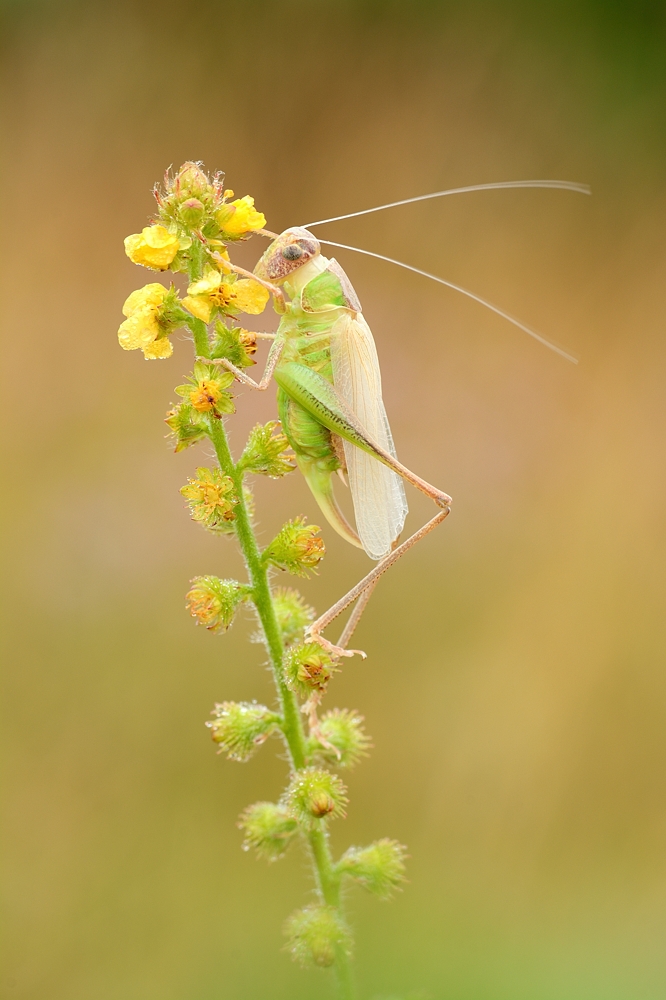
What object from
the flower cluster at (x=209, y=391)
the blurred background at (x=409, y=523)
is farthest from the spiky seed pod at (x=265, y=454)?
the blurred background at (x=409, y=523)

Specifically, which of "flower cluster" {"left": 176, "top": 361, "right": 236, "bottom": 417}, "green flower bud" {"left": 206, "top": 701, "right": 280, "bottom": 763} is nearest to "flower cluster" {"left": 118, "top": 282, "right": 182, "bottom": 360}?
"flower cluster" {"left": 176, "top": 361, "right": 236, "bottom": 417}

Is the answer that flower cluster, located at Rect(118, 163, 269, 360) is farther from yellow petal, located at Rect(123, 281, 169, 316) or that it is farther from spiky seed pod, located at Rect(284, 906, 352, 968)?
spiky seed pod, located at Rect(284, 906, 352, 968)

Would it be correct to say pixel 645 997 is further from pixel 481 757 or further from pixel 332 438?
pixel 332 438

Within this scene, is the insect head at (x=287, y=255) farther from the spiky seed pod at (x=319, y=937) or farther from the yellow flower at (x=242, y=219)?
the spiky seed pod at (x=319, y=937)

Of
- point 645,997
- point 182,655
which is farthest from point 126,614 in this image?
point 645,997

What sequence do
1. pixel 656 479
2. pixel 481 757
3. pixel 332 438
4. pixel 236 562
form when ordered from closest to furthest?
1. pixel 332 438
2. pixel 481 757
3. pixel 236 562
4. pixel 656 479
